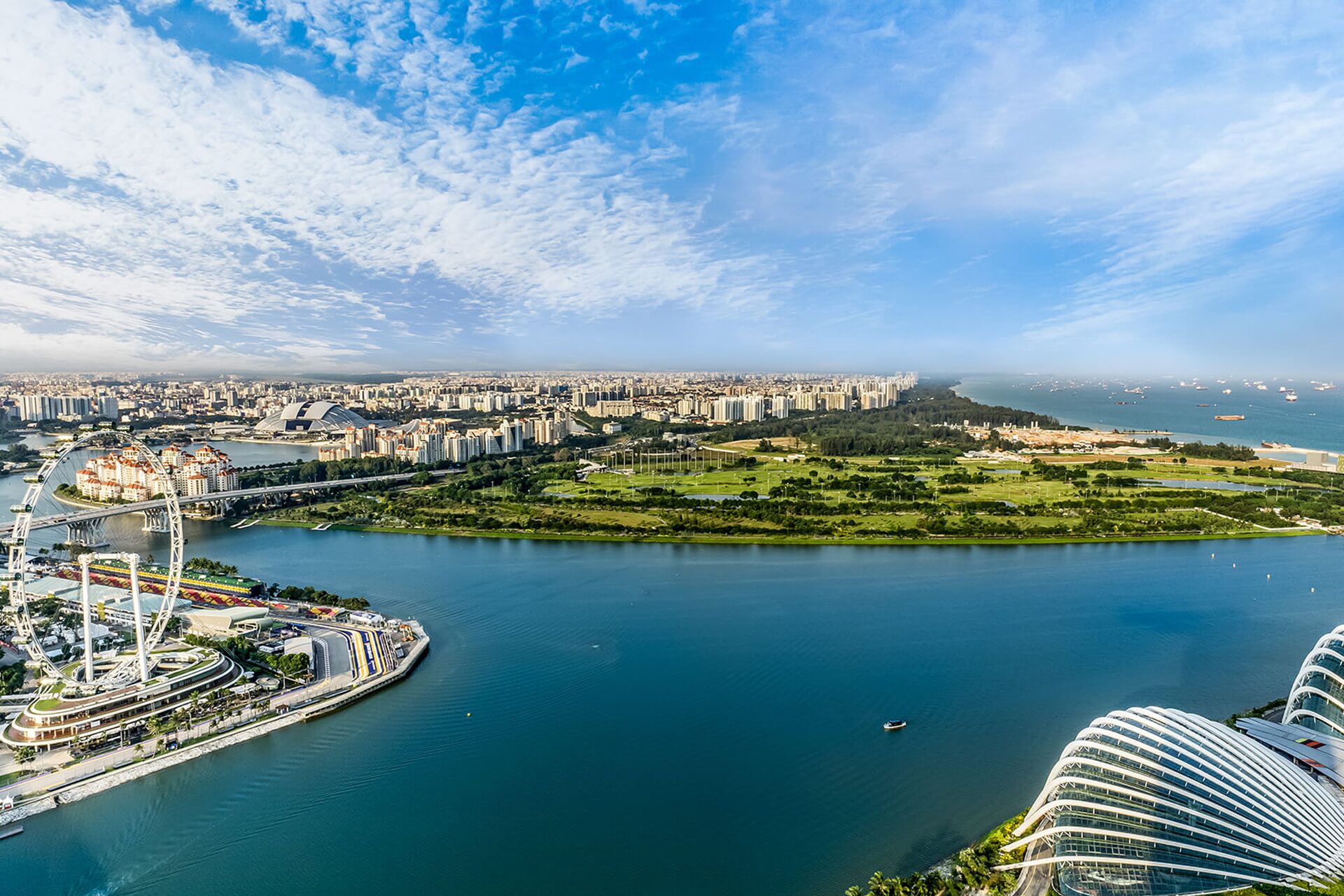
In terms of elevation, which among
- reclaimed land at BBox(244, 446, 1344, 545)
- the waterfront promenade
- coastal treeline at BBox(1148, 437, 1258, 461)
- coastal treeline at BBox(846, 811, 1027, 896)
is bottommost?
coastal treeline at BBox(846, 811, 1027, 896)

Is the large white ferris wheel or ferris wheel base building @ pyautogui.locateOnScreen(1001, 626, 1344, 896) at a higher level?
the large white ferris wheel

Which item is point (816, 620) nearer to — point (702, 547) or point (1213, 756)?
point (702, 547)

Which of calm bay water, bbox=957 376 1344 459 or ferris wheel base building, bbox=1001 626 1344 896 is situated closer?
ferris wheel base building, bbox=1001 626 1344 896

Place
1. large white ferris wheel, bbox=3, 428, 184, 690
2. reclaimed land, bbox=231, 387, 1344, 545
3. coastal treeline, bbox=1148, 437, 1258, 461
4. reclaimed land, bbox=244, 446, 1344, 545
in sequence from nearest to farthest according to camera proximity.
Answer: large white ferris wheel, bbox=3, 428, 184, 690 < reclaimed land, bbox=244, 446, 1344, 545 < reclaimed land, bbox=231, 387, 1344, 545 < coastal treeline, bbox=1148, 437, 1258, 461

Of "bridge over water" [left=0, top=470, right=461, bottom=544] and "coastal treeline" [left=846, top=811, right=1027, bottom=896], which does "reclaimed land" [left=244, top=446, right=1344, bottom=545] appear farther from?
"coastal treeline" [left=846, top=811, right=1027, bottom=896]

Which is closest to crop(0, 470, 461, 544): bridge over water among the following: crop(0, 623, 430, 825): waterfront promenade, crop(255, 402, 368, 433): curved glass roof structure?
crop(0, 623, 430, 825): waterfront promenade

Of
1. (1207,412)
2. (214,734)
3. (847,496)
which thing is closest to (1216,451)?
(847,496)

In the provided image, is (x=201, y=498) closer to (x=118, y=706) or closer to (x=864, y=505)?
(x=118, y=706)
